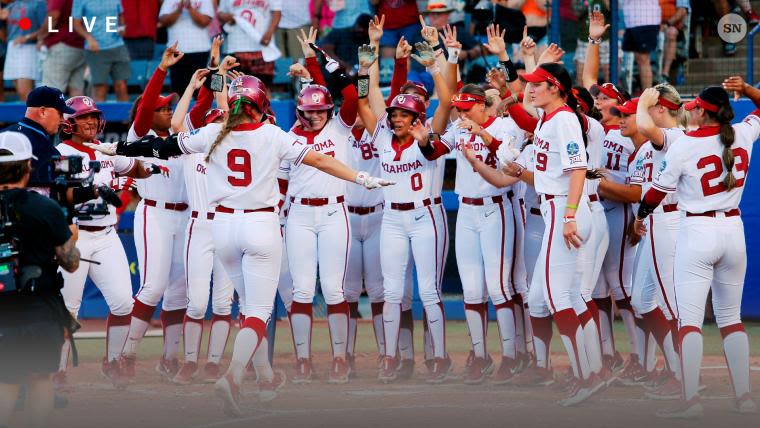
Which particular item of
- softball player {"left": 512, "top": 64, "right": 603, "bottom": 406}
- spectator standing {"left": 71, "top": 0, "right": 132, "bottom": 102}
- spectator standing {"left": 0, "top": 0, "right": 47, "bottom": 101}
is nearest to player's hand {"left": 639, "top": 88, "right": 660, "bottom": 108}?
softball player {"left": 512, "top": 64, "right": 603, "bottom": 406}

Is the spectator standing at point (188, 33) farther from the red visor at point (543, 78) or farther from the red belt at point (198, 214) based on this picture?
the red visor at point (543, 78)

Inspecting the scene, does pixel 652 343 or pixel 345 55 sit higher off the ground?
pixel 345 55

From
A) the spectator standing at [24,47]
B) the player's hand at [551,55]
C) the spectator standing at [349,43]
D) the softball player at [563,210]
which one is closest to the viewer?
the softball player at [563,210]

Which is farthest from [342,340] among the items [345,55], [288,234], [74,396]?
[345,55]

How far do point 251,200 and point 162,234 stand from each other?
1637 millimetres

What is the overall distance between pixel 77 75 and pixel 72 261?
6877 millimetres

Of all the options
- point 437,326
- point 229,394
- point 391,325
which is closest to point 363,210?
point 391,325

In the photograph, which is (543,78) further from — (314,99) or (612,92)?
(314,99)

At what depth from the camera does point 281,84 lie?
12.4 meters

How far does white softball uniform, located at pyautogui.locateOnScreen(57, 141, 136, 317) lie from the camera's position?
26.1ft

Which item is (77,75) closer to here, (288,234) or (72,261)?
(288,234)

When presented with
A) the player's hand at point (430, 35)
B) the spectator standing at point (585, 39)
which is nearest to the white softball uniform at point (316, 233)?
the player's hand at point (430, 35)

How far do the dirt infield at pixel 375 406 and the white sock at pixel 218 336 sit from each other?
0.28 metres

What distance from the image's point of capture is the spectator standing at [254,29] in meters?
11.8
